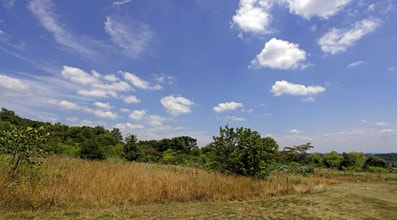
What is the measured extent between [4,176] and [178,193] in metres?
4.17

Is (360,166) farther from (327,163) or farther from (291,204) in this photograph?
(291,204)

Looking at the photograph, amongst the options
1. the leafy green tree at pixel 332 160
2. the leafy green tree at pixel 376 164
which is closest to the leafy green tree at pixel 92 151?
the leafy green tree at pixel 332 160

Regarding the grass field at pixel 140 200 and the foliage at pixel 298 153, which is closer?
the grass field at pixel 140 200

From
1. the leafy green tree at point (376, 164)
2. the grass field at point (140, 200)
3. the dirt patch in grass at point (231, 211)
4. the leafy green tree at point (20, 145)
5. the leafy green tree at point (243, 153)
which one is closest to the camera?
the dirt patch in grass at point (231, 211)

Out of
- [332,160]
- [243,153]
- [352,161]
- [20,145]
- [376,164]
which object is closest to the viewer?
[20,145]

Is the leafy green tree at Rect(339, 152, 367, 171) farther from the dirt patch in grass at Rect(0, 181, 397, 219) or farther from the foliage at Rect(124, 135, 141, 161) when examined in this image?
the dirt patch in grass at Rect(0, 181, 397, 219)

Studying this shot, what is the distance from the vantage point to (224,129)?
14797mm

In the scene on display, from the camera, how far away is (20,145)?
22.3 ft

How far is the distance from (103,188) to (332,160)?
120 feet

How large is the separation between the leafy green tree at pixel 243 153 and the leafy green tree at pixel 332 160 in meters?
27.0

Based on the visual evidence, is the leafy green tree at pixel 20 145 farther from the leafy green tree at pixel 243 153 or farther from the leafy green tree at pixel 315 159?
the leafy green tree at pixel 315 159

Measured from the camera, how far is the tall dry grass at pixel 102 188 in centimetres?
603

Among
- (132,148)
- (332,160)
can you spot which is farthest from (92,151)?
(332,160)

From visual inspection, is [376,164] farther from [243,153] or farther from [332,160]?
[243,153]
